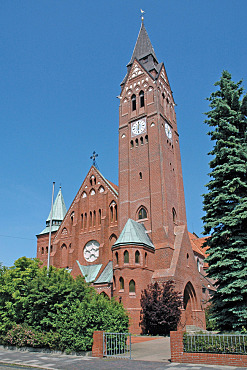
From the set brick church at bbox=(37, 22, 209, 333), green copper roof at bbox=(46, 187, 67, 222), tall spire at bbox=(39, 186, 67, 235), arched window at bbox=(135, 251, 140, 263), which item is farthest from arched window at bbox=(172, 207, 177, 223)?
green copper roof at bbox=(46, 187, 67, 222)

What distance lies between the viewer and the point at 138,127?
36.8m

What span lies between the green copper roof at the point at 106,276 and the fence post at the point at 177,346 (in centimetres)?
1804

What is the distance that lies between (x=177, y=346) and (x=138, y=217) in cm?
2047

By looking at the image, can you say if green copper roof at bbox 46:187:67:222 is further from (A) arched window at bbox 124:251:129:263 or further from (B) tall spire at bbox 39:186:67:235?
(A) arched window at bbox 124:251:129:263

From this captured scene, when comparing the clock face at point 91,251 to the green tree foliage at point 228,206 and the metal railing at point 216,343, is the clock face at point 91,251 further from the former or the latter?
the metal railing at point 216,343

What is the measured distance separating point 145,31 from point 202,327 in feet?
128

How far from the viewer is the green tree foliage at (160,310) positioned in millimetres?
24750

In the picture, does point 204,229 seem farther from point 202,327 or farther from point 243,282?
point 202,327

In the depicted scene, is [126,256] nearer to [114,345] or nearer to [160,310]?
[160,310]

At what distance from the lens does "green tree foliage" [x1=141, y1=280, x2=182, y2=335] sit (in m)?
24.8

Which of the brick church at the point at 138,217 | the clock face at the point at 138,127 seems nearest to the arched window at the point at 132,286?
the brick church at the point at 138,217

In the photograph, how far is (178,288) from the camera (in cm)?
2781

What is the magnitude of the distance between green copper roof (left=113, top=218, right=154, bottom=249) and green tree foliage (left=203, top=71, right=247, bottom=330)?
37.8ft

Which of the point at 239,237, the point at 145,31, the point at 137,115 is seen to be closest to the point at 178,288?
the point at 239,237
